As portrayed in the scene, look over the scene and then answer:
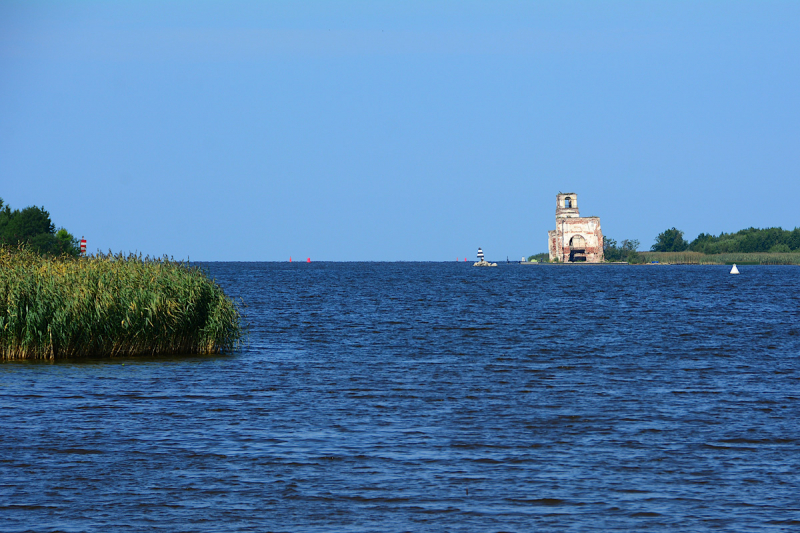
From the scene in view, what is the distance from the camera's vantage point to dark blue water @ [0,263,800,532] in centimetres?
1164

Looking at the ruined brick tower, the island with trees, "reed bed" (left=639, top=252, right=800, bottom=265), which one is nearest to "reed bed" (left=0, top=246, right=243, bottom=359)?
the island with trees

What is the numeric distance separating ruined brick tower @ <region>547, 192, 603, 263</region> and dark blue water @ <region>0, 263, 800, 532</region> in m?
147

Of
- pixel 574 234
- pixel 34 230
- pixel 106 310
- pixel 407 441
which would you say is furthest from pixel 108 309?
pixel 574 234

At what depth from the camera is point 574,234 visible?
7165 inches

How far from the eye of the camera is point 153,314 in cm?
2723

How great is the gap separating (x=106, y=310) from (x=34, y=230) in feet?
209

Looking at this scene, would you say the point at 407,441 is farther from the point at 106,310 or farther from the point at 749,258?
the point at 749,258

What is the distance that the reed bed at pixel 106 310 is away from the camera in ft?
84.9

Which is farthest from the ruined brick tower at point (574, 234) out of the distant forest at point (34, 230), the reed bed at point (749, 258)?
the distant forest at point (34, 230)

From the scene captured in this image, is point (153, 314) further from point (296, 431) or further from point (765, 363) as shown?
point (765, 363)

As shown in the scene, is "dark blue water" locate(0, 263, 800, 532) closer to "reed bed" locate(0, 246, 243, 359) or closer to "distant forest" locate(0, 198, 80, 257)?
"reed bed" locate(0, 246, 243, 359)

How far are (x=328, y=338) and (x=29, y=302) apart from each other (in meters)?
14.7

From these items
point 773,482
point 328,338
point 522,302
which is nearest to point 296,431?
point 773,482

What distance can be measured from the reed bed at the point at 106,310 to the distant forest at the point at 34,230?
5393 centimetres
